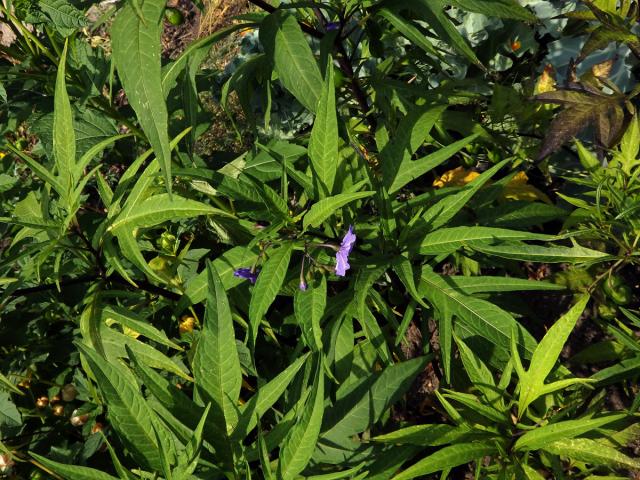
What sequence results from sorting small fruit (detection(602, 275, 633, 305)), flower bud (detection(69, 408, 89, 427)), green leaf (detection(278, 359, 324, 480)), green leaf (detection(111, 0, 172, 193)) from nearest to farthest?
green leaf (detection(111, 0, 172, 193)) → green leaf (detection(278, 359, 324, 480)) → small fruit (detection(602, 275, 633, 305)) → flower bud (detection(69, 408, 89, 427))

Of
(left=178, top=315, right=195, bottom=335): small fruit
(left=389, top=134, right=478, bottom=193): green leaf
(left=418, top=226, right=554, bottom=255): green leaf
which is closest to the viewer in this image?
(left=418, top=226, right=554, bottom=255): green leaf

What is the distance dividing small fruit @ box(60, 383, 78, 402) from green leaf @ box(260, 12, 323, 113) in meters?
1.25

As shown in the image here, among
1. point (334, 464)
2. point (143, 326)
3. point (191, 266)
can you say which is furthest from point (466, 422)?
point (191, 266)

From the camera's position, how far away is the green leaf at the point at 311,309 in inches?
43.2

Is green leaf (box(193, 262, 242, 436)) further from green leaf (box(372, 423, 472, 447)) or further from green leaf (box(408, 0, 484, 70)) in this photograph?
green leaf (box(408, 0, 484, 70))

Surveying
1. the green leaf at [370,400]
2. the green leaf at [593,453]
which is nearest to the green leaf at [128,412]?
the green leaf at [370,400]

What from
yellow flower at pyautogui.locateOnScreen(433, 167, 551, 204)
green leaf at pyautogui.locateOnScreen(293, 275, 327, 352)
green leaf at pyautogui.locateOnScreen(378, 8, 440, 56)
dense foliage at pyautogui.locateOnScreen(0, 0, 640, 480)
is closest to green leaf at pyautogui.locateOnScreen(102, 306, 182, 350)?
dense foliage at pyautogui.locateOnScreen(0, 0, 640, 480)

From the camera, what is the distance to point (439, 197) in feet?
4.46

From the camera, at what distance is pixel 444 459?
110 cm

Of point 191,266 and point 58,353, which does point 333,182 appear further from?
point 58,353

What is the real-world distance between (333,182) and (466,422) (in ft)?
1.81

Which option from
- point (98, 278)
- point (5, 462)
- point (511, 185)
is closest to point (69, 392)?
point (5, 462)

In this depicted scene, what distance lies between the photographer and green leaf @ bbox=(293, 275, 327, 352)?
1.10 m

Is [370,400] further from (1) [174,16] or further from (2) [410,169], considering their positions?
(1) [174,16]
